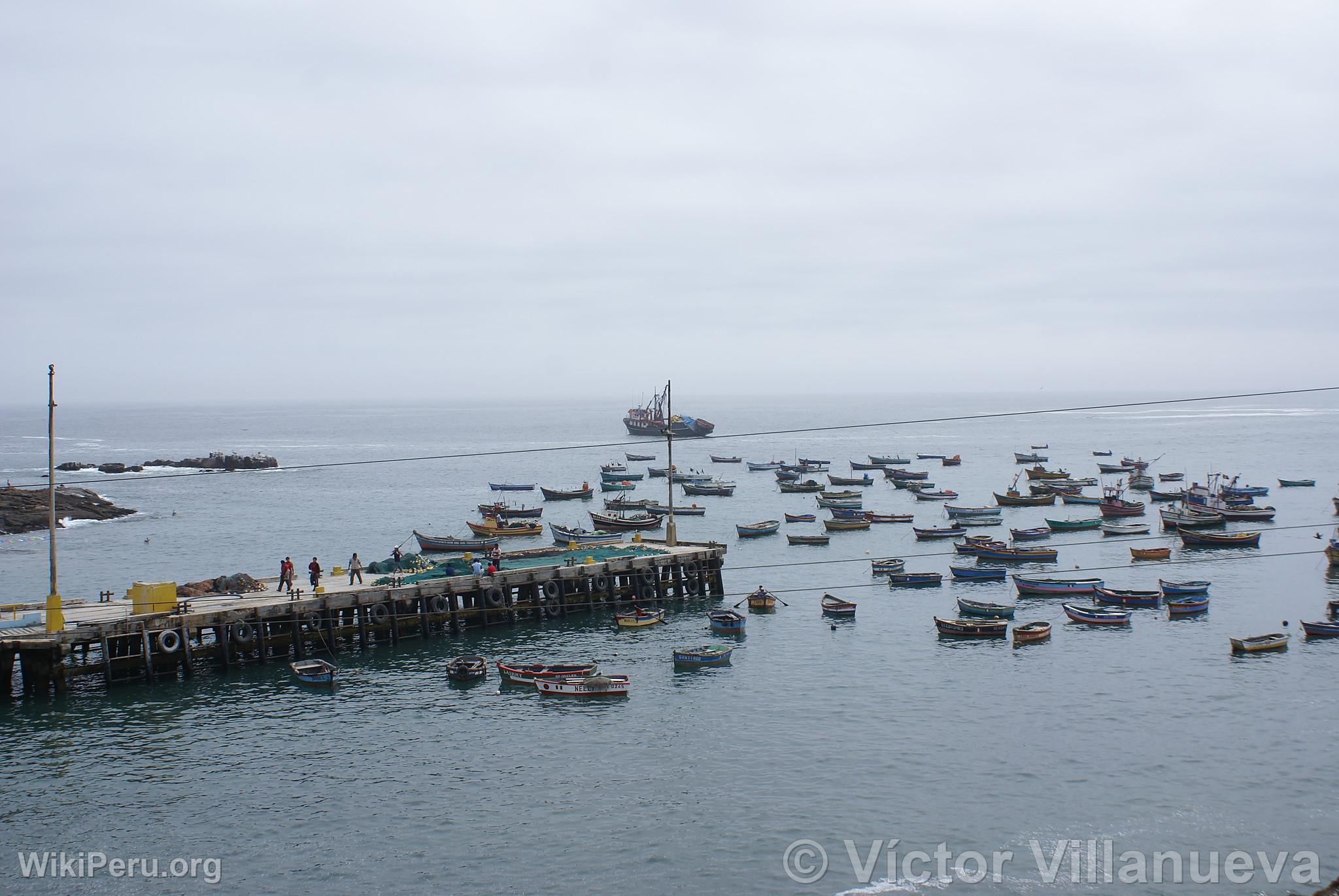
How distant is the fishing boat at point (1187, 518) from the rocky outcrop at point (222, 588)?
71.6 meters

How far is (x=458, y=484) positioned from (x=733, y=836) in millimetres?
130763

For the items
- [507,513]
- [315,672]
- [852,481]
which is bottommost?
[315,672]

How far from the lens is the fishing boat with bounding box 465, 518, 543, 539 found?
103 metres

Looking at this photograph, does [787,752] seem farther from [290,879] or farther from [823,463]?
[823,463]

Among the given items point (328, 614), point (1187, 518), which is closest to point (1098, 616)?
point (1187, 518)

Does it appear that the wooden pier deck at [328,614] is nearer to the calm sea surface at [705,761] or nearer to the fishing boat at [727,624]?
the calm sea surface at [705,761]

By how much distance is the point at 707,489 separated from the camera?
133 m

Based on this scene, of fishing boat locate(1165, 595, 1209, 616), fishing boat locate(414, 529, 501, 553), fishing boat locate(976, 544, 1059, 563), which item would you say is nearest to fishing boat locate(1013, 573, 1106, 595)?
fishing boat locate(1165, 595, 1209, 616)

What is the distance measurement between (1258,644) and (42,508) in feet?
382

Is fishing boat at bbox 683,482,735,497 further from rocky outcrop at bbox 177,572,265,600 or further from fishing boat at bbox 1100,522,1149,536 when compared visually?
rocky outcrop at bbox 177,572,265,600

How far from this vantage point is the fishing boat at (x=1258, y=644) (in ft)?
165

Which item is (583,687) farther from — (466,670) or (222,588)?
(222,588)

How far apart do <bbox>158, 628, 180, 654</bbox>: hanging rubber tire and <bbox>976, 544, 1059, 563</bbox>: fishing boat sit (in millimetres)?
56777

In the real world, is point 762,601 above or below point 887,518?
below
